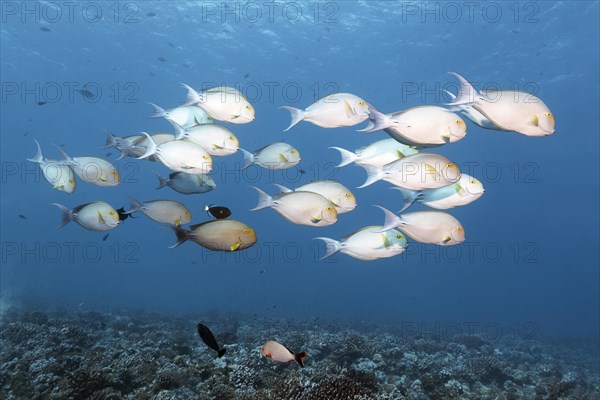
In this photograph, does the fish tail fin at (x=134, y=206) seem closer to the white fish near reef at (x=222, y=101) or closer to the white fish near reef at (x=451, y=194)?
the white fish near reef at (x=222, y=101)

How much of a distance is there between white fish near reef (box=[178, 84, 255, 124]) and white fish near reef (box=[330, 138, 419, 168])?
1567 millimetres

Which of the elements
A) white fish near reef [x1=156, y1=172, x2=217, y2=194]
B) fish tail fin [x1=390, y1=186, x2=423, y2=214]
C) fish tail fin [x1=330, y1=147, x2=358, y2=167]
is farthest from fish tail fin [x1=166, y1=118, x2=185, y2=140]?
fish tail fin [x1=390, y1=186, x2=423, y2=214]

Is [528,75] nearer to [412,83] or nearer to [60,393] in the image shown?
[412,83]

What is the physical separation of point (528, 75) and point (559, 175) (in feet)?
69.2

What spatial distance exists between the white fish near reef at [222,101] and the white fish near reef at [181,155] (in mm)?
706

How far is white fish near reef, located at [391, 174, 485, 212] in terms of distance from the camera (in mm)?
4531

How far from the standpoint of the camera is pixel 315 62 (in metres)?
32.9

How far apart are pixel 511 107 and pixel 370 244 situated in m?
2.12

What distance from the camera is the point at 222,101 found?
520 cm

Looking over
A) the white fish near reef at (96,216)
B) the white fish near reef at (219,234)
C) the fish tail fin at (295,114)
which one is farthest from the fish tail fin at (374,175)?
the white fish near reef at (96,216)

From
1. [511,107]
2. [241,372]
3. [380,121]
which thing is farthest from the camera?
[241,372]

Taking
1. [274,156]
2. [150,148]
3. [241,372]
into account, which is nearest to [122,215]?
[150,148]

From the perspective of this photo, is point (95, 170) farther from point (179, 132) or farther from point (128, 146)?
point (179, 132)

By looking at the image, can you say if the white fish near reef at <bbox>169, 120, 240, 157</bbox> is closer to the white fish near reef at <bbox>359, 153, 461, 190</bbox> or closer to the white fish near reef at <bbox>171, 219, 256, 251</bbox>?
the white fish near reef at <bbox>171, 219, 256, 251</bbox>
